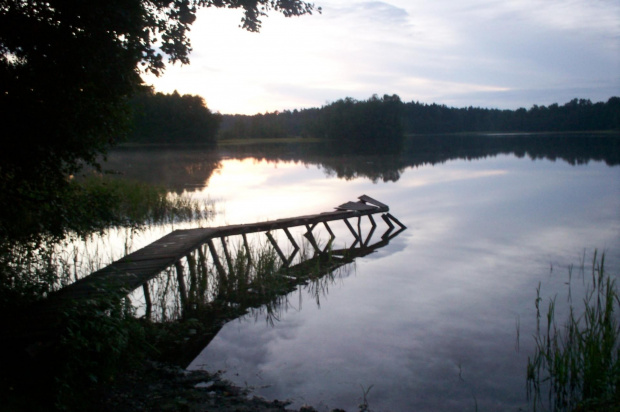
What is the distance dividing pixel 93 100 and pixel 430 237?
11.4m

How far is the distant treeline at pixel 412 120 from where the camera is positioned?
101 meters

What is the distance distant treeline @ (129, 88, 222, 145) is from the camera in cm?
8950

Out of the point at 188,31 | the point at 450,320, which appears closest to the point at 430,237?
the point at 450,320

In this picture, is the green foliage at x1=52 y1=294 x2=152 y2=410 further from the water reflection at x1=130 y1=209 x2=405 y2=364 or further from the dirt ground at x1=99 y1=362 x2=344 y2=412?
the water reflection at x1=130 y1=209 x2=405 y2=364

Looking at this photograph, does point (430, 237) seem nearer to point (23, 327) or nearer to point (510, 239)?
point (510, 239)

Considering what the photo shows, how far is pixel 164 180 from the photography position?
30.0 meters

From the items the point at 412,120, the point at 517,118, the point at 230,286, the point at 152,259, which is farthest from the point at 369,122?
the point at 152,259

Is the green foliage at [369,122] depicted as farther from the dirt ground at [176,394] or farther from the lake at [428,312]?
the dirt ground at [176,394]

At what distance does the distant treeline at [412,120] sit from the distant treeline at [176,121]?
81.0ft

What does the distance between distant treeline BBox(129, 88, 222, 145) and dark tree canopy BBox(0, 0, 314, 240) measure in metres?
84.9

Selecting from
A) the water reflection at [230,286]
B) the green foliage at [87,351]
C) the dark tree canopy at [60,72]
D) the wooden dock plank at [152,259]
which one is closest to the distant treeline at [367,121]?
the wooden dock plank at [152,259]

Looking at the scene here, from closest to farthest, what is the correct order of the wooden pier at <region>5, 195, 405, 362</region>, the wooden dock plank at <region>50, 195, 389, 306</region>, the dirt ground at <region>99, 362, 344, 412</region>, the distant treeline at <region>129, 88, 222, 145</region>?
the dirt ground at <region>99, 362, 344, 412</region>, the wooden pier at <region>5, 195, 405, 362</region>, the wooden dock plank at <region>50, 195, 389, 306</region>, the distant treeline at <region>129, 88, 222, 145</region>

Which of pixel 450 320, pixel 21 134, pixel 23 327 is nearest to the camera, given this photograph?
pixel 23 327

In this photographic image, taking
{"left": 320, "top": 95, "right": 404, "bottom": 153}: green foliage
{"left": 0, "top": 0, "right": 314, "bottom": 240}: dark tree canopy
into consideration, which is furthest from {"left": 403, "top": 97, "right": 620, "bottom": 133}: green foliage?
{"left": 0, "top": 0, "right": 314, "bottom": 240}: dark tree canopy
